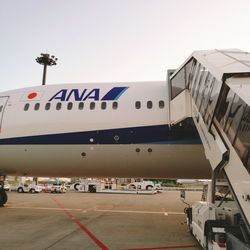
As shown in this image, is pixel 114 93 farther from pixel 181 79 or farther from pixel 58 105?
pixel 181 79

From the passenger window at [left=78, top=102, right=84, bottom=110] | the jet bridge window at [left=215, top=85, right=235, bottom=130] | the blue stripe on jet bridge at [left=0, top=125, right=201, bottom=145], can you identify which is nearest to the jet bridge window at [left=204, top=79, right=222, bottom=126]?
the jet bridge window at [left=215, top=85, right=235, bottom=130]

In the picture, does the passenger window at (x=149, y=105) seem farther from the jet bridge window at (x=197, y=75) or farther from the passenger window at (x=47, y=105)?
the passenger window at (x=47, y=105)

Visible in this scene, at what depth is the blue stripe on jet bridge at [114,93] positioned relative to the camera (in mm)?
12625

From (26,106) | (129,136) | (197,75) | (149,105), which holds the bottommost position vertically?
A: (129,136)

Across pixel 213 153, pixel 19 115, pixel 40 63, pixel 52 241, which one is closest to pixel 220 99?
pixel 213 153

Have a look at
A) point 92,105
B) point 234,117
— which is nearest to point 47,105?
point 92,105

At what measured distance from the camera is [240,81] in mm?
5055

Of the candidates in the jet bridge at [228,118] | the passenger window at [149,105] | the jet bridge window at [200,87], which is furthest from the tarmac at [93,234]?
the passenger window at [149,105]

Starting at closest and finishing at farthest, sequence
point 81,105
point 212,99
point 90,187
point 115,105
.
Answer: point 212,99, point 115,105, point 81,105, point 90,187

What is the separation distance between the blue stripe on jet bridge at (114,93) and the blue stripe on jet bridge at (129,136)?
139cm

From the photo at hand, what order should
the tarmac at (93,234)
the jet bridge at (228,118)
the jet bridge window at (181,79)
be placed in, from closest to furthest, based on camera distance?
the jet bridge at (228,118)
the tarmac at (93,234)
the jet bridge window at (181,79)

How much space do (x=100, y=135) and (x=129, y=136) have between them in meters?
1.07

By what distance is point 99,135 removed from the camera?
12.0 m

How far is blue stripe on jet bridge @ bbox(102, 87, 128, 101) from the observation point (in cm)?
1262
